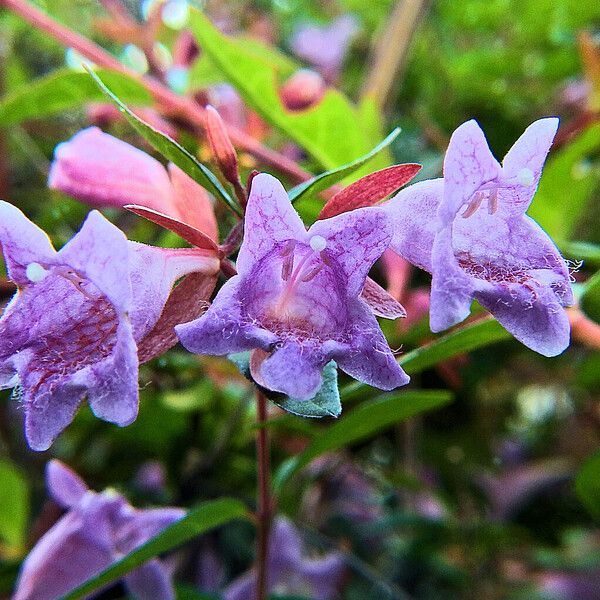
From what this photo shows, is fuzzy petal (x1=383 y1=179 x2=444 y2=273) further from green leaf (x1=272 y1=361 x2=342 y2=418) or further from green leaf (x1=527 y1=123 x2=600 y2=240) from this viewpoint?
green leaf (x1=527 y1=123 x2=600 y2=240)

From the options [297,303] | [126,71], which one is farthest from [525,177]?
[126,71]

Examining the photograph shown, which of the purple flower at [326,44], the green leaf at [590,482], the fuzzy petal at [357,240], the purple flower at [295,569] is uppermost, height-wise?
the fuzzy petal at [357,240]

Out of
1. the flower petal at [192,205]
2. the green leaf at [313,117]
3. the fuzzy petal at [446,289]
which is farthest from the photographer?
the green leaf at [313,117]

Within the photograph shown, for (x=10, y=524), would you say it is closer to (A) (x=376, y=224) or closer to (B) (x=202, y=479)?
(B) (x=202, y=479)

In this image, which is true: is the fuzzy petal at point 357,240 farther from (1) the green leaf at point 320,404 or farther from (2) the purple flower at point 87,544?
(2) the purple flower at point 87,544

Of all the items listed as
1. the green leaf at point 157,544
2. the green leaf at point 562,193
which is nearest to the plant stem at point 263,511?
the green leaf at point 157,544

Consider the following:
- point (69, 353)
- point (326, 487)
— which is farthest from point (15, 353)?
point (326, 487)

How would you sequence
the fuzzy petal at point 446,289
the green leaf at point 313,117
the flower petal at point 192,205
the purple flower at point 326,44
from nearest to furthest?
1. the fuzzy petal at point 446,289
2. the flower petal at point 192,205
3. the green leaf at point 313,117
4. the purple flower at point 326,44

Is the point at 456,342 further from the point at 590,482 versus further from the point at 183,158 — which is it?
the point at 590,482
